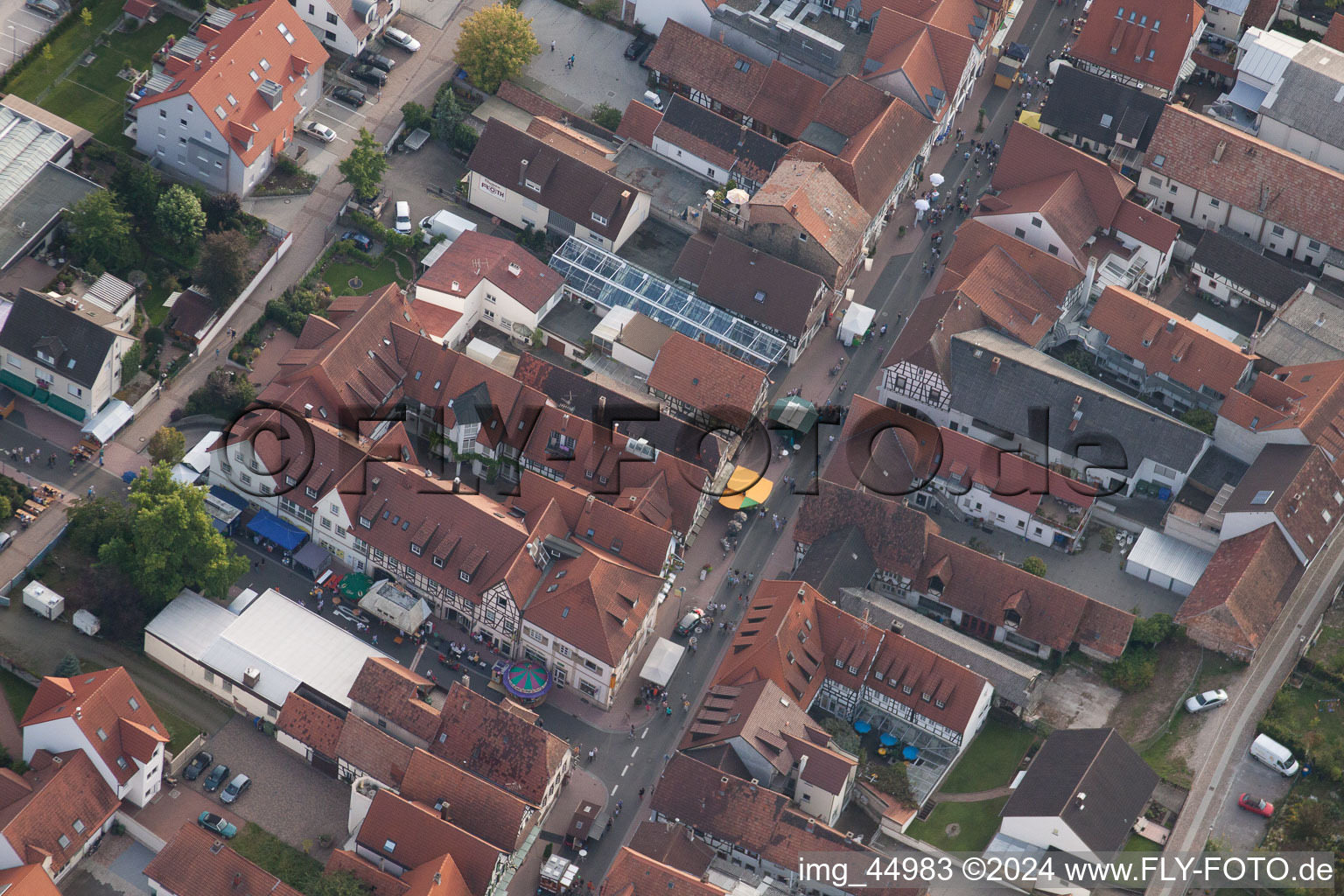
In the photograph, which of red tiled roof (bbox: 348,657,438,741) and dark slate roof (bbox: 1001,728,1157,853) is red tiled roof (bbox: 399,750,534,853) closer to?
red tiled roof (bbox: 348,657,438,741)

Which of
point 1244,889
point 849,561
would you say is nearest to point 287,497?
point 849,561

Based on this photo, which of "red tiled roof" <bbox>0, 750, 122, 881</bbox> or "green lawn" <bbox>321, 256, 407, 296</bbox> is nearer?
"red tiled roof" <bbox>0, 750, 122, 881</bbox>

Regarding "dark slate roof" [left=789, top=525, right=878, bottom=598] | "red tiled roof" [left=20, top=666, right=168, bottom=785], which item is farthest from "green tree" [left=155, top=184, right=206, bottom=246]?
"dark slate roof" [left=789, top=525, right=878, bottom=598]

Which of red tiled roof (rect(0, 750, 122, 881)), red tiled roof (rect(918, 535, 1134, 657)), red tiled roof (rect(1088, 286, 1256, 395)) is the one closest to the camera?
red tiled roof (rect(0, 750, 122, 881))

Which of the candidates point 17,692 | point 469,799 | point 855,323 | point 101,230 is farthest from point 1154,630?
point 101,230

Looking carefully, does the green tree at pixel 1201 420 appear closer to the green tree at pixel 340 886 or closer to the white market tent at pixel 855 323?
the white market tent at pixel 855 323
